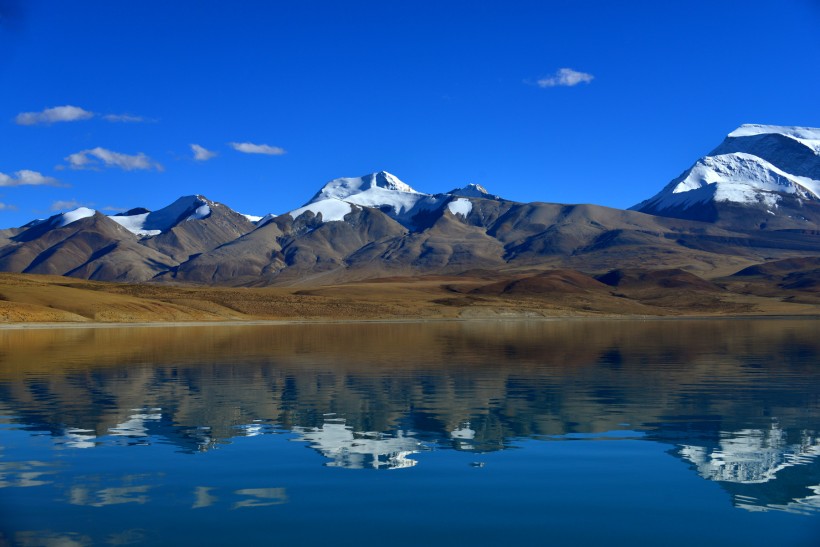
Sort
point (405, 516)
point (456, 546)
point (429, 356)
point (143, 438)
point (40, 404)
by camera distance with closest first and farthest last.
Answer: point (456, 546) < point (405, 516) < point (143, 438) < point (40, 404) < point (429, 356)

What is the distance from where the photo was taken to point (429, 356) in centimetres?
6031

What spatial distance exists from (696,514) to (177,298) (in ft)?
507

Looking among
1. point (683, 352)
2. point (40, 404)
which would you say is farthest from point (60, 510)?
point (683, 352)

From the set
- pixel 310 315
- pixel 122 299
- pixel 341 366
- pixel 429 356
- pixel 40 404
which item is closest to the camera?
pixel 40 404

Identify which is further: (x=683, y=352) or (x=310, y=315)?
(x=310, y=315)

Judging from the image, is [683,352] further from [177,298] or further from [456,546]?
[177,298]

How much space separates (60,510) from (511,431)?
45.5ft

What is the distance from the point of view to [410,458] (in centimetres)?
2173

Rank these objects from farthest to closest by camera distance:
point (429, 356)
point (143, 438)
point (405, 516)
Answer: point (429, 356)
point (143, 438)
point (405, 516)

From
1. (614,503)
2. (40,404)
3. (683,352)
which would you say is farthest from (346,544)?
(683,352)

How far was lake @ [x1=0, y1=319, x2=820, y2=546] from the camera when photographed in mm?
15570

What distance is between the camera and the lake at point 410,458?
51.1 feet

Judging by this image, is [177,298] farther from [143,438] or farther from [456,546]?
[456,546]

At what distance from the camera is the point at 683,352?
63.9 metres
